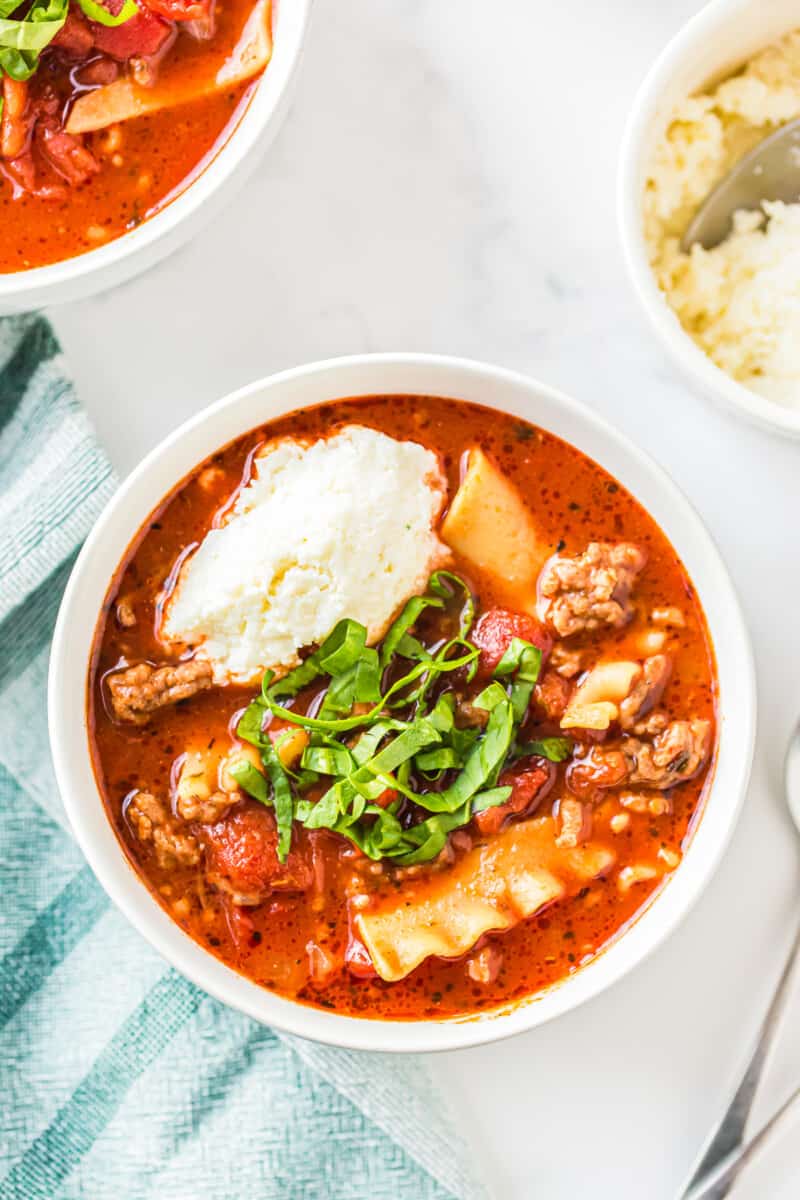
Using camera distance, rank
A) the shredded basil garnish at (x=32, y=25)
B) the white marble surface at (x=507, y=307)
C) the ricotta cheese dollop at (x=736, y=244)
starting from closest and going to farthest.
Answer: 1. the shredded basil garnish at (x=32, y=25)
2. the ricotta cheese dollop at (x=736, y=244)
3. the white marble surface at (x=507, y=307)

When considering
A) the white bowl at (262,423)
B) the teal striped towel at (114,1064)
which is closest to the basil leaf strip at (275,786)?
the white bowl at (262,423)

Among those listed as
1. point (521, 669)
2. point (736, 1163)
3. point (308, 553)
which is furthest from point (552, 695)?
point (736, 1163)

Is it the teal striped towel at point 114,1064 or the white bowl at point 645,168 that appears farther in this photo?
the teal striped towel at point 114,1064

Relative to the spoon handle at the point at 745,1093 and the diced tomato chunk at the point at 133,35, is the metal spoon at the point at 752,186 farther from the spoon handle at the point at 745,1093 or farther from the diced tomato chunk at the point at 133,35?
the spoon handle at the point at 745,1093

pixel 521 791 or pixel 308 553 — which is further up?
pixel 308 553

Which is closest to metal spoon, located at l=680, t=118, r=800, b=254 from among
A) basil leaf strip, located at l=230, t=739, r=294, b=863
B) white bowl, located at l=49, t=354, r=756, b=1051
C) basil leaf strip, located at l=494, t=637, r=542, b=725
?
white bowl, located at l=49, t=354, r=756, b=1051

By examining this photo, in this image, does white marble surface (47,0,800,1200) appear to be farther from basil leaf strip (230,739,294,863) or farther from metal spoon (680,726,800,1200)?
basil leaf strip (230,739,294,863)

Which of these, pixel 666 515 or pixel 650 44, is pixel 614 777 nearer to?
pixel 666 515

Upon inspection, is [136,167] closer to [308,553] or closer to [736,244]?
[308,553]
